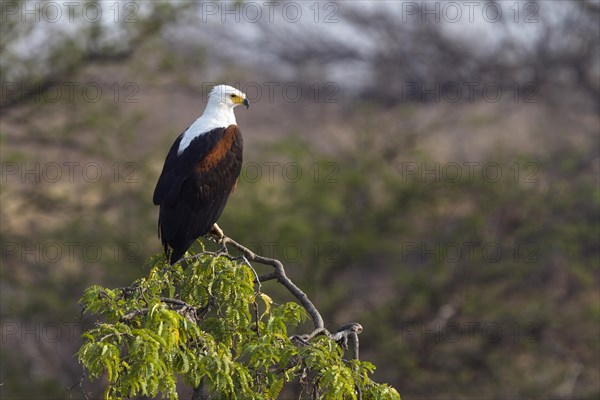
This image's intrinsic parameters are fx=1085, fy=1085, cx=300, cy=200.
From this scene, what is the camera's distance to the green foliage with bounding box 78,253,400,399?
11.7 feet

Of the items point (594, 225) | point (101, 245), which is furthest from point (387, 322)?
point (101, 245)

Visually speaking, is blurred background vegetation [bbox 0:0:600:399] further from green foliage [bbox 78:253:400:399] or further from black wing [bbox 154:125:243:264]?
green foliage [bbox 78:253:400:399]

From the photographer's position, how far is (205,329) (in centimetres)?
430

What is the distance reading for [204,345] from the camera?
12.6 feet

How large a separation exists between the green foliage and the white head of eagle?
4.55 ft

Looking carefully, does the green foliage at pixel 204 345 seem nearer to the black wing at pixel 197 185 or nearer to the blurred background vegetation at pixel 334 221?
the black wing at pixel 197 185

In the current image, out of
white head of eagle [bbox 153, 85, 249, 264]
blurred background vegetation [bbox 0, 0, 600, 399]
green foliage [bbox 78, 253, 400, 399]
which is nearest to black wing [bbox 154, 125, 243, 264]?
white head of eagle [bbox 153, 85, 249, 264]

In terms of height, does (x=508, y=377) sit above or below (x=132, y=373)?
below

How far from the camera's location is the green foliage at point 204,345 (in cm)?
356

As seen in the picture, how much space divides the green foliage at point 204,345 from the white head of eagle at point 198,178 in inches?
54.6

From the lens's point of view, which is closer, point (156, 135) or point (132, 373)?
Result: point (132, 373)

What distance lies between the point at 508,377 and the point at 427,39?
6.63 m

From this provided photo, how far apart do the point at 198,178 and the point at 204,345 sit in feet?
8.01

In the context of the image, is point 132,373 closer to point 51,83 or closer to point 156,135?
point 51,83
